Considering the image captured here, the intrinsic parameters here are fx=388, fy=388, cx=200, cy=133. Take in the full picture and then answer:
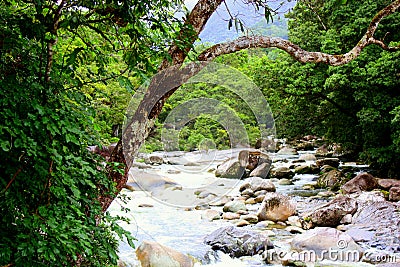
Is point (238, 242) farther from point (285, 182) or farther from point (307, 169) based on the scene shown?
point (307, 169)

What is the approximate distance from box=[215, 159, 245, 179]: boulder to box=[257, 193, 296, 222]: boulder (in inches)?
192

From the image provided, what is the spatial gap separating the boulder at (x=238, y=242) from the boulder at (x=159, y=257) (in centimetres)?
65

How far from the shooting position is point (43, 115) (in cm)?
177

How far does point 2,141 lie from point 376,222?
251 inches

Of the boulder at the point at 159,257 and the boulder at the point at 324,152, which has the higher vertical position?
A: the boulder at the point at 324,152

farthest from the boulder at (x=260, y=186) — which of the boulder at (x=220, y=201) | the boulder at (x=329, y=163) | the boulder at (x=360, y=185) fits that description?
the boulder at (x=329, y=163)

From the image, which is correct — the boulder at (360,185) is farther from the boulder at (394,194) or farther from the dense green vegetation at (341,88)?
the boulder at (394,194)

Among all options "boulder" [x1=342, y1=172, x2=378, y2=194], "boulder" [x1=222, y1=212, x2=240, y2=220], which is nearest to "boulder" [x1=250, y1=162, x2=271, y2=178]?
"boulder" [x1=342, y1=172, x2=378, y2=194]

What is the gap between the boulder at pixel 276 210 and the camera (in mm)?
A: 7297

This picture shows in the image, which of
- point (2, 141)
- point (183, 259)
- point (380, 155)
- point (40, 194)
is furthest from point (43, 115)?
point (380, 155)

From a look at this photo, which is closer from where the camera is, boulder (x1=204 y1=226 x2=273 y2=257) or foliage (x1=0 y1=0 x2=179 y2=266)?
foliage (x1=0 y1=0 x2=179 y2=266)

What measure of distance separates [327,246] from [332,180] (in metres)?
5.31

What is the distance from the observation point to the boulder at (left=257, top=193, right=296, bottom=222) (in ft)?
23.9

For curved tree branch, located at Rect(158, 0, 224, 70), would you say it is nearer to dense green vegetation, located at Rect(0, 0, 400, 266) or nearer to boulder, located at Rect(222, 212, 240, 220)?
dense green vegetation, located at Rect(0, 0, 400, 266)
